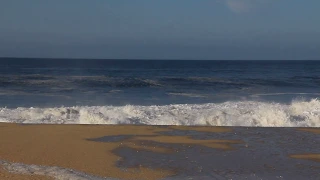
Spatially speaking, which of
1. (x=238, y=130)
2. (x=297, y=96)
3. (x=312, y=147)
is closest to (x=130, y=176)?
(x=312, y=147)

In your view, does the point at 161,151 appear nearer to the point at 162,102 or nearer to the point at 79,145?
the point at 79,145

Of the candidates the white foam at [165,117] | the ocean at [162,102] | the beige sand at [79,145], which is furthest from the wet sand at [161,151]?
the ocean at [162,102]

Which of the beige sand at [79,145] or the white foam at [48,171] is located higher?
the white foam at [48,171]

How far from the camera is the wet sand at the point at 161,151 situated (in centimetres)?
966

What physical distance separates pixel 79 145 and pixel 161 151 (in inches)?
77.6

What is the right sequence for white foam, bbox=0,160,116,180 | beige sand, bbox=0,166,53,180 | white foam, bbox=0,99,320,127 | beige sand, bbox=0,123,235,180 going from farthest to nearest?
white foam, bbox=0,99,320,127, beige sand, bbox=0,123,235,180, white foam, bbox=0,160,116,180, beige sand, bbox=0,166,53,180

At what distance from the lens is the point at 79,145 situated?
12180 millimetres

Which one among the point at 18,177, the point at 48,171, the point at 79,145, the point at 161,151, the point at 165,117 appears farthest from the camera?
the point at 165,117

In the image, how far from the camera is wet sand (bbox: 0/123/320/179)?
966 cm

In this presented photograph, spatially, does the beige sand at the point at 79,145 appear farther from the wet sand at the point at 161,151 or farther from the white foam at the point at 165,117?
the white foam at the point at 165,117

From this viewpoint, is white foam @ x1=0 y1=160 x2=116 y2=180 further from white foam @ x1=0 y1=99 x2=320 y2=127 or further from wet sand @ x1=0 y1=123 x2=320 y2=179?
white foam @ x1=0 y1=99 x2=320 y2=127

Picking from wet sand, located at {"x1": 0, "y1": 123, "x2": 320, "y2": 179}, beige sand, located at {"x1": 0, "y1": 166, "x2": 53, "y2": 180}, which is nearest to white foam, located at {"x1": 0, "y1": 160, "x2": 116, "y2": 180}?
wet sand, located at {"x1": 0, "y1": 123, "x2": 320, "y2": 179}

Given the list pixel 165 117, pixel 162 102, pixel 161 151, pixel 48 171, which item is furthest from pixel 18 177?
pixel 162 102

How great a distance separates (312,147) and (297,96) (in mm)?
20789
